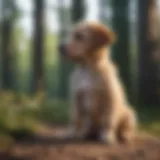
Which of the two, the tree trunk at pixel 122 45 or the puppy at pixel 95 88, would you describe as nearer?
the puppy at pixel 95 88

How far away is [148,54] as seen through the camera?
5.64ft

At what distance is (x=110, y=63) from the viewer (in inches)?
62.7

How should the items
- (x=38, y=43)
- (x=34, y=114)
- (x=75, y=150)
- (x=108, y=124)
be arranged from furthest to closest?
(x=38, y=43) → (x=34, y=114) → (x=108, y=124) → (x=75, y=150)

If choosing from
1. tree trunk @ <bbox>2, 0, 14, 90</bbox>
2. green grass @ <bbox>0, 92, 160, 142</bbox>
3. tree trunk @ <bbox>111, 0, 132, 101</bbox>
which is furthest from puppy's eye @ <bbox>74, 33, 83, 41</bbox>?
tree trunk @ <bbox>2, 0, 14, 90</bbox>

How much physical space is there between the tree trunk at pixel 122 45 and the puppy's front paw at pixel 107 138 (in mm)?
211

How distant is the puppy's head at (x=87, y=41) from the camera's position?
59.3 inches

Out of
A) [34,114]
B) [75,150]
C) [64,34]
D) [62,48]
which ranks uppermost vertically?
[64,34]

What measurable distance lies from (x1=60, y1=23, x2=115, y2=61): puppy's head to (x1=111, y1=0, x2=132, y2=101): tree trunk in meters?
0.15

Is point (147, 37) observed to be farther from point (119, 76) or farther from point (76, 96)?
point (76, 96)

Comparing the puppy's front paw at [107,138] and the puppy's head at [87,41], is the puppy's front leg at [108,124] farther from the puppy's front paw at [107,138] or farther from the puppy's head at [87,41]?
the puppy's head at [87,41]

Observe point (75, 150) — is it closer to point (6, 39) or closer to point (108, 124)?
point (108, 124)

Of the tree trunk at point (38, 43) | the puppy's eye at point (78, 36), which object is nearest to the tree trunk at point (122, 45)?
the puppy's eye at point (78, 36)

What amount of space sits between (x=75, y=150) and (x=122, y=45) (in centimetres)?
47

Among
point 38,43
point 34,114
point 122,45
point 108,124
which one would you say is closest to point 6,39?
point 38,43
